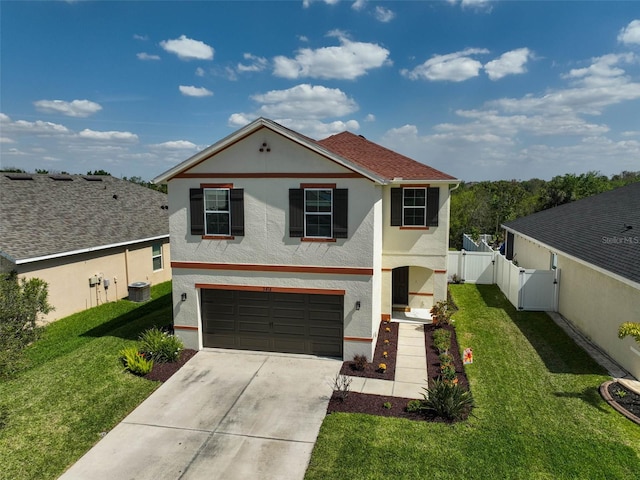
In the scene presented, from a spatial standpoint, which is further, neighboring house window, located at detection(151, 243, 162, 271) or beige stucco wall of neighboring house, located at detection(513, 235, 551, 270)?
neighboring house window, located at detection(151, 243, 162, 271)

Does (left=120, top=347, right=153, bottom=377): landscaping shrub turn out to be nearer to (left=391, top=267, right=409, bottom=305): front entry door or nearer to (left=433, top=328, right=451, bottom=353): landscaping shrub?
(left=433, top=328, right=451, bottom=353): landscaping shrub

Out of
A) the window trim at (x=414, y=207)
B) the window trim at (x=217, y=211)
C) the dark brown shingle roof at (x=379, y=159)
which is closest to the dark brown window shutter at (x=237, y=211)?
the window trim at (x=217, y=211)

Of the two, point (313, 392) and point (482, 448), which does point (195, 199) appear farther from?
point (482, 448)

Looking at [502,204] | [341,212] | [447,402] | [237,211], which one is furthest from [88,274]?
Answer: [502,204]

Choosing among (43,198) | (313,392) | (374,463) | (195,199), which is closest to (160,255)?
(43,198)

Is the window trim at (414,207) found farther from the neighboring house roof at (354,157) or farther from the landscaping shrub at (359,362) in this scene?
the landscaping shrub at (359,362)

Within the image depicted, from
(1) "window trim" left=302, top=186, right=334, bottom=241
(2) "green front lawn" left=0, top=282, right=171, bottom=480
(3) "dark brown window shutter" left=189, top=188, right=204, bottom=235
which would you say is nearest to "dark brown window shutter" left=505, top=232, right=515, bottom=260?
(1) "window trim" left=302, top=186, right=334, bottom=241

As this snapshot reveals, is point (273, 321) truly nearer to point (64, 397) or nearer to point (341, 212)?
point (341, 212)

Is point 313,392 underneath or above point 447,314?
underneath
